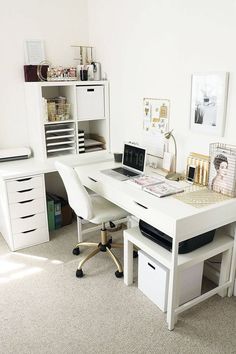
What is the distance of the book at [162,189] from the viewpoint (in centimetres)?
213

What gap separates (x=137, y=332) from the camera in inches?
77.7

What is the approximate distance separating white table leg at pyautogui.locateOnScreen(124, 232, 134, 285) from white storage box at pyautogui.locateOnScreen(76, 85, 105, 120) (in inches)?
56.6

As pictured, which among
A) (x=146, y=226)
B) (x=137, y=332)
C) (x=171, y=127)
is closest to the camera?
(x=137, y=332)

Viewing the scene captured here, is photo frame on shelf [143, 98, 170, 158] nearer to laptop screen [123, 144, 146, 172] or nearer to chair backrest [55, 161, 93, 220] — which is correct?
laptop screen [123, 144, 146, 172]

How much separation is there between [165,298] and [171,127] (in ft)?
4.30

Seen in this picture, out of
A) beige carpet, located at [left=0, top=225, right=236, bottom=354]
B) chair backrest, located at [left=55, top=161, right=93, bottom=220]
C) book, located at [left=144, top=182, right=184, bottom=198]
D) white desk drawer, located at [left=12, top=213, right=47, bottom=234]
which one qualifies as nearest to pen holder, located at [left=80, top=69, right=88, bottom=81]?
chair backrest, located at [left=55, top=161, right=93, bottom=220]

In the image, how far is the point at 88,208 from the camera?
2.38 meters

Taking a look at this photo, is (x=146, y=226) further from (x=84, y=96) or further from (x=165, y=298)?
(x=84, y=96)

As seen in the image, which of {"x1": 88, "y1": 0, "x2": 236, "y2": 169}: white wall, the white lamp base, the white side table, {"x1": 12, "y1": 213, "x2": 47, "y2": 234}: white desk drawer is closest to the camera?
the white side table

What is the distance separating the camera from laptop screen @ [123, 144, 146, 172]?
2.57 m

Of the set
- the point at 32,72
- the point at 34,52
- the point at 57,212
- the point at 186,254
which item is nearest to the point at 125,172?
the point at 186,254

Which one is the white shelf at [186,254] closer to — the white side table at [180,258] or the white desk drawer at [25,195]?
the white side table at [180,258]

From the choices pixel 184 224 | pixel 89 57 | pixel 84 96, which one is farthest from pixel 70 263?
pixel 89 57

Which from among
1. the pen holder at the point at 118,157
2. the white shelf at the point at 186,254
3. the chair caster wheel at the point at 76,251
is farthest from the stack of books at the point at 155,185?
the chair caster wheel at the point at 76,251
